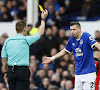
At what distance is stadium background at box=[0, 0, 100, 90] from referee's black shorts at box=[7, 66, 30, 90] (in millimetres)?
4130

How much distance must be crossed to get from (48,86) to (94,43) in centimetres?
452

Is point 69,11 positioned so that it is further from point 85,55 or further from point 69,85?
point 85,55

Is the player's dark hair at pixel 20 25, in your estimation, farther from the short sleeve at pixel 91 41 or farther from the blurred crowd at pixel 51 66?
the blurred crowd at pixel 51 66

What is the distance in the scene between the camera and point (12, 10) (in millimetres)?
15188

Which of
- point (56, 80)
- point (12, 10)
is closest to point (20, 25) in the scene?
point (56, 80)

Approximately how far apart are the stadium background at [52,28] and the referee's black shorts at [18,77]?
4.13m

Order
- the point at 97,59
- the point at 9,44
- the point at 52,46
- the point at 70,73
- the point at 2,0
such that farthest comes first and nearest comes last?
1. the point at 2,0
2. the point at 52,46
3. the point at 70,73
4. the point at 97,59
5. the point at 9,44

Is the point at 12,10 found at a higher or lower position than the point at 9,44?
higher

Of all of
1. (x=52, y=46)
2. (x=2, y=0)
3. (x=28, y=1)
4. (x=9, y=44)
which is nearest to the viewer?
(x=9, y=44)

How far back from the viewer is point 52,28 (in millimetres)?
13180

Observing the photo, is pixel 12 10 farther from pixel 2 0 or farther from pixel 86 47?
pixel 86 47

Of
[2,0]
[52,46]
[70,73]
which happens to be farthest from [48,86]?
[2,0]

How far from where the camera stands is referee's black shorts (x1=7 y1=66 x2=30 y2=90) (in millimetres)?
7207

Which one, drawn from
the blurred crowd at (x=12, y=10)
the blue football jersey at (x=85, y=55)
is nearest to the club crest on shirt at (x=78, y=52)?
the blue football jersey at (x=85, y=55)
